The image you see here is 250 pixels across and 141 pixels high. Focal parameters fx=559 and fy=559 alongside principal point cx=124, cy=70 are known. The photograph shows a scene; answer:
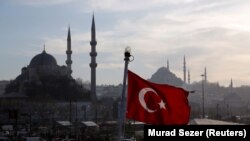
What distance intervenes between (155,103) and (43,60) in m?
78.1

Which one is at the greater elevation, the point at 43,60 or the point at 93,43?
the point at 93,43

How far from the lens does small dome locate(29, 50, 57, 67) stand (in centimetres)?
8304

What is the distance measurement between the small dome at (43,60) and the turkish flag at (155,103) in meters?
77.1

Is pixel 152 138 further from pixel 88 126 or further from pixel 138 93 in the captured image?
pixel 88 126

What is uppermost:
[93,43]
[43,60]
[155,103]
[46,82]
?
[93,43]

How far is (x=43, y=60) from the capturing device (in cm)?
8325

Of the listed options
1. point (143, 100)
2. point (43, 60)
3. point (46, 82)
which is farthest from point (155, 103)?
point (43, 60)

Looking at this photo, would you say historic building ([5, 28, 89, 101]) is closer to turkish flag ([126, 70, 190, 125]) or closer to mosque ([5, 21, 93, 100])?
mosque ([5, 21, 93, 100])

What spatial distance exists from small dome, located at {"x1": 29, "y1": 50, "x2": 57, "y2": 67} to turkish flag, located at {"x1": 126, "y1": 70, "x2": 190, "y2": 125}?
7715 centimetres

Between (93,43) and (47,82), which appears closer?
(93,43)

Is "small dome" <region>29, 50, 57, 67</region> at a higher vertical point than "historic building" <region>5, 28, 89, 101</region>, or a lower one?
higher

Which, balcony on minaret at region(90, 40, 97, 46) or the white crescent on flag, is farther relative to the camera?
balcony on minaret at region(90, 40, 97, 46)

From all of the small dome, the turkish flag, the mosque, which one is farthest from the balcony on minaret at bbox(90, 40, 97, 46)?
the turkish flag

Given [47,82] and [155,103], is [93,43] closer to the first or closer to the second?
[47,82]
